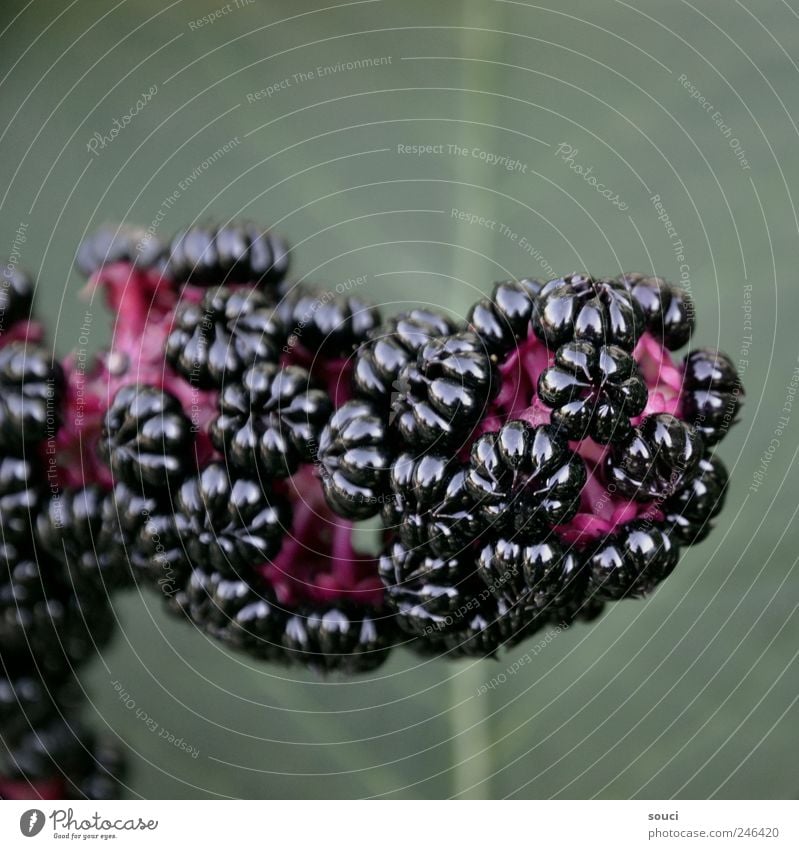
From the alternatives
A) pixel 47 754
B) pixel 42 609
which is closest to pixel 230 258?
pixel 42 609

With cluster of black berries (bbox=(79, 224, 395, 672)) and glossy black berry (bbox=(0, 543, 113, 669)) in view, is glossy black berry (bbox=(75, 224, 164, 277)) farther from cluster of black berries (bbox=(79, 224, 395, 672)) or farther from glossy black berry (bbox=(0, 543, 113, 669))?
glossy black berry (bbox=(0, 543, 113, 669))

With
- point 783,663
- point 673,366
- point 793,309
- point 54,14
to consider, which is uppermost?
point 54,14

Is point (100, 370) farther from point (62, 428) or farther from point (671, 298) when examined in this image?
point (671, 298)

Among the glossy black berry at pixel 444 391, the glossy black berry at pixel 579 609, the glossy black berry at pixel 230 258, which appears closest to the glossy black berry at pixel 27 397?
the glossy black berry at pixel 230 258

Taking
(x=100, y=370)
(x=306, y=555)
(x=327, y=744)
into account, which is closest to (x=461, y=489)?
(x=306, y=555)

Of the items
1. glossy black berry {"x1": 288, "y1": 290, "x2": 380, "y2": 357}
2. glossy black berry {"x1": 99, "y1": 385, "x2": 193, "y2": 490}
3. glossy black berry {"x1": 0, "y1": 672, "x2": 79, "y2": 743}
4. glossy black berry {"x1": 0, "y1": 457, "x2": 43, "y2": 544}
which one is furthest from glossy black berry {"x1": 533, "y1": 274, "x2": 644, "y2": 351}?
glossy black berry {"x1": 0, "y1": 672, "x2": 79, "y2": 743}
